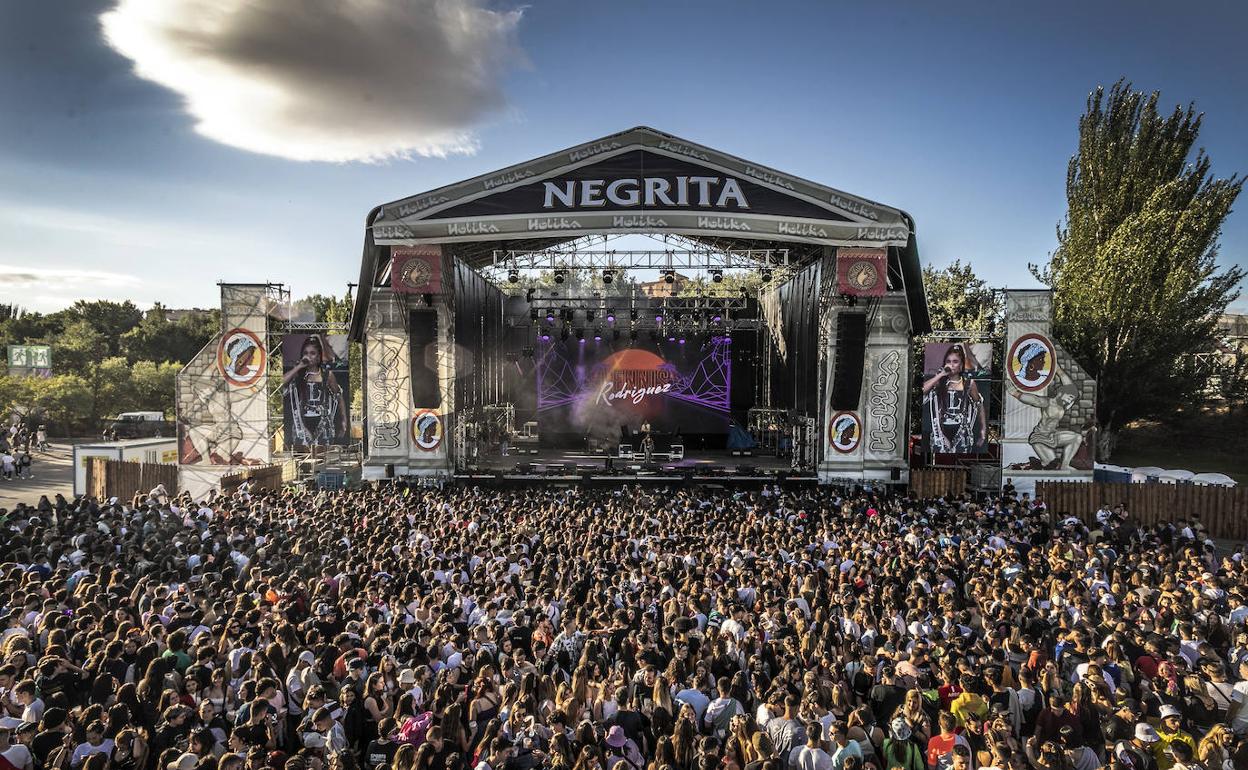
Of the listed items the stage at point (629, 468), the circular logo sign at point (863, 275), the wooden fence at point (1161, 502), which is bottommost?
the wooden fence at point (1161, 502)

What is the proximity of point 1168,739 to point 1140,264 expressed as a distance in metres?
25.8

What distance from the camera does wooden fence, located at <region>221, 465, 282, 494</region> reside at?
19.1m

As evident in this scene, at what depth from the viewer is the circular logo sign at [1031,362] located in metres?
20.1

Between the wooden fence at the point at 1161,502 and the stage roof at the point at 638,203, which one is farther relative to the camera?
the stage roof at the point at 638,203

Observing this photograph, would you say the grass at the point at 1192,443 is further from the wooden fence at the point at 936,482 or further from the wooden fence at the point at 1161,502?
the wooden fence at the point at 936,482

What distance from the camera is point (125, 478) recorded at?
Result: 20359 mm

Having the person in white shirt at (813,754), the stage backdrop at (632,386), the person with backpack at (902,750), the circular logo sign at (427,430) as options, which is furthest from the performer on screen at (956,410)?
the person in white shirt at (813,754)

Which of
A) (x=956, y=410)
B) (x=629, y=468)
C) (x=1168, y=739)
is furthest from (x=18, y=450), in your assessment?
(x=1168, y=739)

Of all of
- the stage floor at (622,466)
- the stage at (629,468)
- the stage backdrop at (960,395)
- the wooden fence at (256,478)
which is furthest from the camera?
the stage backdrop at (960,395)

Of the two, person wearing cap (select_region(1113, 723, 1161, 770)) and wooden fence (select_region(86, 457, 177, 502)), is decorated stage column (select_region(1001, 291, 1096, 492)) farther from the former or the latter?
wooden fence (select_region(86, 457, 177, 502))

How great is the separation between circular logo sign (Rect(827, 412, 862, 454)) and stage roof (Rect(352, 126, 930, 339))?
4.96 metres

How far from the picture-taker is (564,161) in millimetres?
18750

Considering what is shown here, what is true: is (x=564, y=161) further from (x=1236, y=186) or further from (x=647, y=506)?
(x=1236, y=186)

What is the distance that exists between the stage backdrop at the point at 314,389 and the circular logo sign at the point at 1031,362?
19264mm
